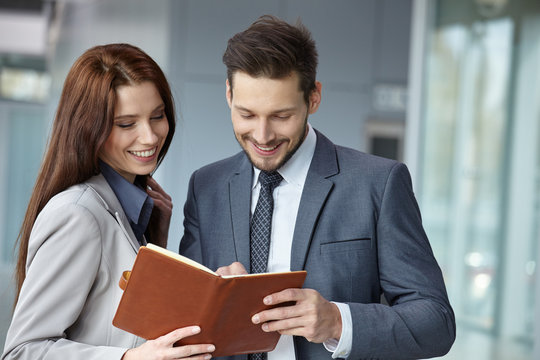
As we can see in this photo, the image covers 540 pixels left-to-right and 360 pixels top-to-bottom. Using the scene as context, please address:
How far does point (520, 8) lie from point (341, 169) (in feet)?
10.3

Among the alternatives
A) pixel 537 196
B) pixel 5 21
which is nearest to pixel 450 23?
pixel 537 196

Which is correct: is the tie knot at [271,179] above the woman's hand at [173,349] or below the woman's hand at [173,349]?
above

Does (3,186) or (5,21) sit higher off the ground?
(5,21)

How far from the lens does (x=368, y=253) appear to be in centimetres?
190

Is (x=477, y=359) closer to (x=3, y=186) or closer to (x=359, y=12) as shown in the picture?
(x=359, y=12)

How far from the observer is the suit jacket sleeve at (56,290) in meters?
1.64

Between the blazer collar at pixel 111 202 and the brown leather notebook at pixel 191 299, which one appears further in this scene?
the blazer collar at pixel 111 202

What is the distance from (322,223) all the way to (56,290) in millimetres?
748

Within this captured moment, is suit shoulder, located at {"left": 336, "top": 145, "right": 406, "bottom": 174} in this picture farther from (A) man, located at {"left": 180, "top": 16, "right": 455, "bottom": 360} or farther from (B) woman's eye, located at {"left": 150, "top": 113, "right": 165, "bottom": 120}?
(B) woman's eye, located at {"left": 150, "top": 113, "right": 165, "bottom": 120}

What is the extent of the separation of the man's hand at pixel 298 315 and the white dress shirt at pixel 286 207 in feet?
0.93

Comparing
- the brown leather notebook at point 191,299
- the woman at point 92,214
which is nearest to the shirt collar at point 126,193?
→ the woman at point 92,214

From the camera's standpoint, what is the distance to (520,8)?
14.9 ft

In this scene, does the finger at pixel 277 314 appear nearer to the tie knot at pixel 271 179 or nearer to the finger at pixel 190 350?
the finger at pixel 190 350

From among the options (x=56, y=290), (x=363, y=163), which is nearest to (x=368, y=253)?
(x=363, y=163)
